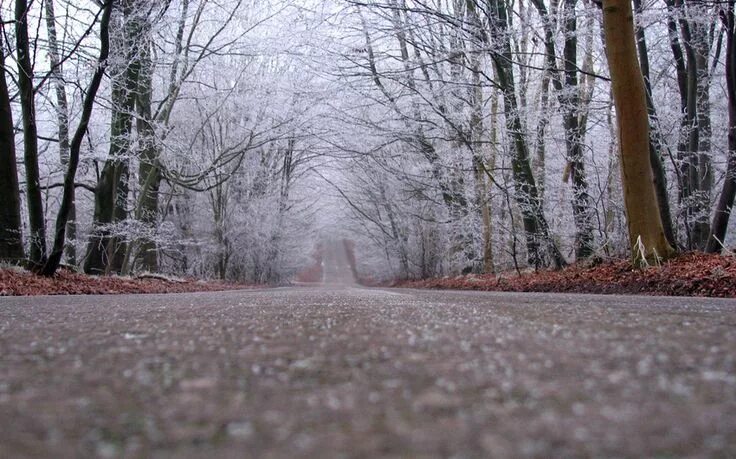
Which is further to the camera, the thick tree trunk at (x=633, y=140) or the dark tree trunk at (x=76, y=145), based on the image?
the dark tree trunk at (x=76, y=145)

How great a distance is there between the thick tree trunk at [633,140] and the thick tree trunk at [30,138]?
22.7ft

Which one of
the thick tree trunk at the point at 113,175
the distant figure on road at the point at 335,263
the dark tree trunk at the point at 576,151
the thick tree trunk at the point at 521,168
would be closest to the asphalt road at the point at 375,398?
the thick tree trunk at the point at 521,168

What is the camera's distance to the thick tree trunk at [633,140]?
525 centimetres

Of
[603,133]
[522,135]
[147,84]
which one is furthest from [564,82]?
[147,84]

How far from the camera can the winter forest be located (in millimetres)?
6785

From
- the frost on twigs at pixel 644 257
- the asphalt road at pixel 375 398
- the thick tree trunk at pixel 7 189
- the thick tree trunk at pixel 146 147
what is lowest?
the asphalt road at pixel 375 398

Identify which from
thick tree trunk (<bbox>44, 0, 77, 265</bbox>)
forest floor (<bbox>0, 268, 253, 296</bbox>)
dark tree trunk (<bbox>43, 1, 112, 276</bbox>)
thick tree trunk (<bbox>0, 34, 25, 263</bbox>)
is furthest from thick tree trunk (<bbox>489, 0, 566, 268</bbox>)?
thick tree trunk (<bbox>0, 34, 25, 263</bbox>)

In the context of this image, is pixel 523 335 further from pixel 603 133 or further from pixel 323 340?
pixel 603 133

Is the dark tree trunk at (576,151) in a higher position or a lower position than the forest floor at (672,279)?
higher

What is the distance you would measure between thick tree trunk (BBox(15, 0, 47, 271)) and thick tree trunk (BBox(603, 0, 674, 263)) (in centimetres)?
691

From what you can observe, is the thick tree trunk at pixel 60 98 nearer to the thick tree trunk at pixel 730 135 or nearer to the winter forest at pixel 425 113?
the winter forest at pixel 425 113

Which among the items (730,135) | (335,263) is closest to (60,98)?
(730,135)

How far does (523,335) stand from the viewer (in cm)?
118

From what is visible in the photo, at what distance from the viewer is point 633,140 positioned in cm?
534
